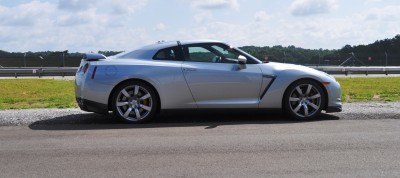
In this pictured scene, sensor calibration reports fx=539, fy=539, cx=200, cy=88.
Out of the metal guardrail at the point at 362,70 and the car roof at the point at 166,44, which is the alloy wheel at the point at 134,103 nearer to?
the car roof at the point at 166,44

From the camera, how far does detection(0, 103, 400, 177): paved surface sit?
5.18 m

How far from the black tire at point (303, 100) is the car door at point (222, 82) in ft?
1.67

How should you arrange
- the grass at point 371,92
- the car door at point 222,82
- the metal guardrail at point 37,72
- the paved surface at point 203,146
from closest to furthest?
the paved surface at point 203,146 → the car door at point 222,82 → the grass at point 371,92 → the metal guardrail at point 37,72

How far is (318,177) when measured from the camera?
484 centimetres

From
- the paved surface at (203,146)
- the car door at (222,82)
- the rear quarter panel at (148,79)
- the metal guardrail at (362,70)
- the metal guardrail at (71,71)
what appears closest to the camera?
the paved surface at (203,146)

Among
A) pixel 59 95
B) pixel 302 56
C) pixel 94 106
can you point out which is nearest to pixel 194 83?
pixel 94 106

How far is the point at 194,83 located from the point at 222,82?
443mm

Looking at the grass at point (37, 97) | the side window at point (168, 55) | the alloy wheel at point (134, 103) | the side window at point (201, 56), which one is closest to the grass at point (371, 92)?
the side window at point (201, 56)

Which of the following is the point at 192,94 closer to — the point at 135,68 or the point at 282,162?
the point at 135,68

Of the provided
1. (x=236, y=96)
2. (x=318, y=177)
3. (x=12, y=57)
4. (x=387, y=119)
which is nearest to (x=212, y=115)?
(x=236, y=96)

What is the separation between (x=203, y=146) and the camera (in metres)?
6.35

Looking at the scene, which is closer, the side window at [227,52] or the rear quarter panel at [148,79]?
the rear quarter panel at [148,79]

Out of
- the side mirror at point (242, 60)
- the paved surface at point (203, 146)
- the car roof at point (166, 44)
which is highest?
the car roof at point (166, 44)

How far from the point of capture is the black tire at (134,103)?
8.36 meters
